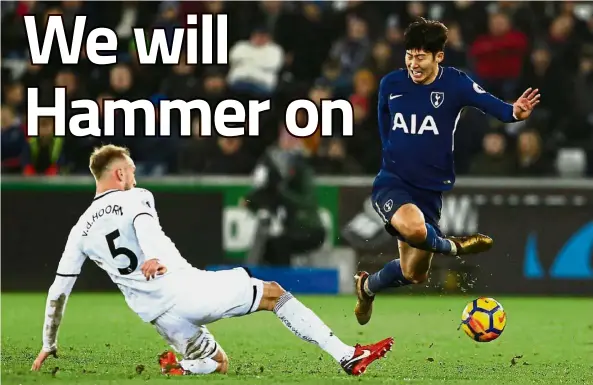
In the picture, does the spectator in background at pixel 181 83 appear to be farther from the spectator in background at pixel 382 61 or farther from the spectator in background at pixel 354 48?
the spectator in background at pixel 382 61

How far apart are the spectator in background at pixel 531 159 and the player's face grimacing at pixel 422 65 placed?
628 centimetres

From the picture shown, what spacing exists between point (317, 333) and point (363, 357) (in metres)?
0.33

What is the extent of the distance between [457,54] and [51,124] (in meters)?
5.17

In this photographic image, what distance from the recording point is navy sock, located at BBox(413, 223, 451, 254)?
29.3 feet

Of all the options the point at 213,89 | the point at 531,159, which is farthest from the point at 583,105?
the point at 213,89

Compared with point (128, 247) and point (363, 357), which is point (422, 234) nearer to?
point (363, 357)

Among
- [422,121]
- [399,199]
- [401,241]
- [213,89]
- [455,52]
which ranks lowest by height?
[401,241]

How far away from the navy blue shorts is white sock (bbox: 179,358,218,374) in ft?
6.09

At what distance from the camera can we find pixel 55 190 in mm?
15070

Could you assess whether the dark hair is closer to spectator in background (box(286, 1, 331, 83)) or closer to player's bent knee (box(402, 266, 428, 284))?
player's bent knee (box(402, 266, 428, 284))

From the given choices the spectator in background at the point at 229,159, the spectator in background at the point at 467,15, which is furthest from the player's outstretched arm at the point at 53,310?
→ the spectator in background at the point at 467,15

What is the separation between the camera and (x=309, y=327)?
7633 millimetres

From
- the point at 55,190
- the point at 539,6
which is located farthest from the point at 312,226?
the point at 539,6

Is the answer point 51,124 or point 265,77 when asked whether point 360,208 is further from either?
point 51,124
